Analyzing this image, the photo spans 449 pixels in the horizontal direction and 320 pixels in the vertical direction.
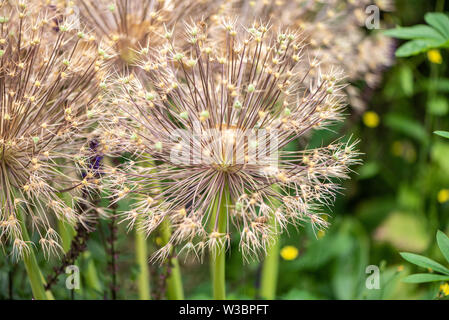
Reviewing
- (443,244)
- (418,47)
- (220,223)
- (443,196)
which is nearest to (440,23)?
(418,47)

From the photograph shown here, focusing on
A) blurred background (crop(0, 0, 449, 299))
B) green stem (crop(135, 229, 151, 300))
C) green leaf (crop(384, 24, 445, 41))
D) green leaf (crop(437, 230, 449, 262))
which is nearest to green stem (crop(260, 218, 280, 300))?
blurred background (crop(0, 0, 449, 299))

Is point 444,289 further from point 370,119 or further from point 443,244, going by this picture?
point 370,119

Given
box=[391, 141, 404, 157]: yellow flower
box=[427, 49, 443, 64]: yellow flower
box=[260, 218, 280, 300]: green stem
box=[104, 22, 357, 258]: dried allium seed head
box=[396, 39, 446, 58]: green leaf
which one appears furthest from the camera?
box=[391, 141, 404, 157]: yellow flower

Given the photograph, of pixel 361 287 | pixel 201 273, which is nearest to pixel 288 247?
pixel 361 287

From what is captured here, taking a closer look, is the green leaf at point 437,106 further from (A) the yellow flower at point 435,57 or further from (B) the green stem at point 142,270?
(B) the green stem at point 142,270

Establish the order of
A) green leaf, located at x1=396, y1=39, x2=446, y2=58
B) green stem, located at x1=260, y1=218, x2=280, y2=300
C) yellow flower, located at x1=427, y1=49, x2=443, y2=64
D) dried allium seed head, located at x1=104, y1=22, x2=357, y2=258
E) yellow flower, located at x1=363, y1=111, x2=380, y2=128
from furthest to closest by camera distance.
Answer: yellow flower, located at x1=363, y1=111, x2=380, y2=128 → yellow flower, located at x1=427, y1=49, x2=443, y2=64 → green stem, located at x1=260, y1=218, x2=280, y2=300 → green leaf, located at x1=396, y1=39, x2=446, y2=58 → dried allium seed head, located at x1=104, y1=22, x2=357, y2=258

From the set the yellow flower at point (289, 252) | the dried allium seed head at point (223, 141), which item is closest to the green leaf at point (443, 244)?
the dried allium seed head at point (223, 141)

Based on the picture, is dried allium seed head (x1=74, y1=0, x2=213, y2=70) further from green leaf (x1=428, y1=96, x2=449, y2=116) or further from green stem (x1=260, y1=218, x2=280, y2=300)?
green leaf (x1=428, y1=96, x2=449, y2=116)
